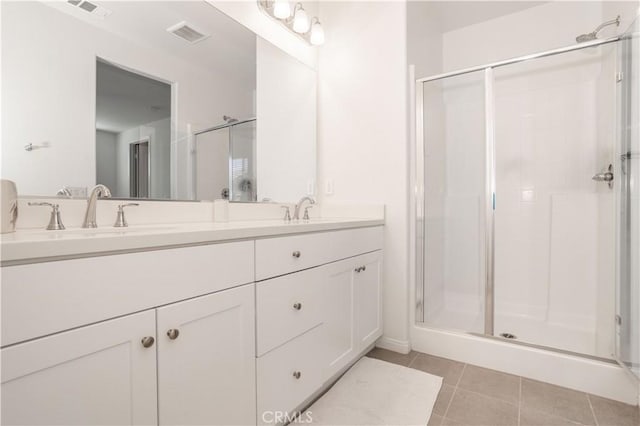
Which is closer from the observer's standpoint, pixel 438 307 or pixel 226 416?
pixel 226 416

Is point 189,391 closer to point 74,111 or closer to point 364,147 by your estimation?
point 74,111

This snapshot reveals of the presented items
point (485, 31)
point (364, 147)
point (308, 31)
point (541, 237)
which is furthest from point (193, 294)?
point (485, 31)

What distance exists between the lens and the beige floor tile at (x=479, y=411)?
1300 mm

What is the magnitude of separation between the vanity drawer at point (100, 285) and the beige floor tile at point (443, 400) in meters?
1.14

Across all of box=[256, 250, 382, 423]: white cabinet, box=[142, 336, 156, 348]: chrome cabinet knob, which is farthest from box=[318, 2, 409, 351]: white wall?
box=[142, 336, 156, 348]: chrome cabinet knob

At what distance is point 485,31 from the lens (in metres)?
2.57

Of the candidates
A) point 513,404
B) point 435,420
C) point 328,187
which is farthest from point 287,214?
point 513,404

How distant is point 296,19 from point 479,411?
7.80 ft

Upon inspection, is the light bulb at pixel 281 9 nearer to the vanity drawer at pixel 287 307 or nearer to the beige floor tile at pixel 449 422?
the vanity drawer at pixel 287 307

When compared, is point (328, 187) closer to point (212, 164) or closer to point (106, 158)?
point (212, 164)

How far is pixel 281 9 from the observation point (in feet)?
6.07

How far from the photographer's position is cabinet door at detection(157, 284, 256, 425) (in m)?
0.81

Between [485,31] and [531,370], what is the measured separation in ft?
8.41

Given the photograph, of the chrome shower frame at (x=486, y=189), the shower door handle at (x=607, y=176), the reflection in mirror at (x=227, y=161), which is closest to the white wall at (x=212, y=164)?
the reflection in mirror at (x=227, y=161)
